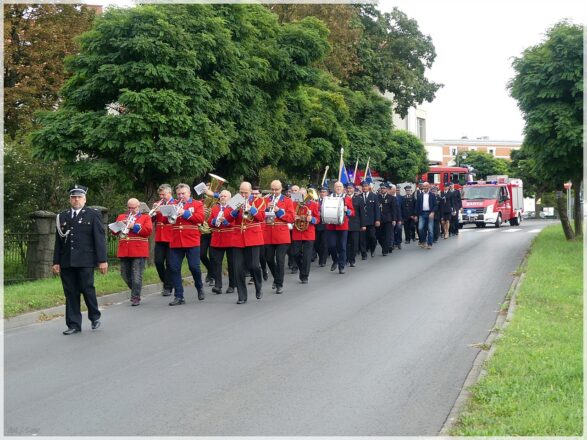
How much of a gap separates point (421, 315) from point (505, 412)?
5.91m

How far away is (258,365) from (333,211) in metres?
11.0

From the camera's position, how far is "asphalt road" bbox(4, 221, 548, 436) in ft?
22.9

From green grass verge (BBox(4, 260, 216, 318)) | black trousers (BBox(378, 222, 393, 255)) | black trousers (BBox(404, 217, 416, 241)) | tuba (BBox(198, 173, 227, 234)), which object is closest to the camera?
green grass verge (BBox(4, 260, 216, 318))

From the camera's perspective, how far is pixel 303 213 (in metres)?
18.6

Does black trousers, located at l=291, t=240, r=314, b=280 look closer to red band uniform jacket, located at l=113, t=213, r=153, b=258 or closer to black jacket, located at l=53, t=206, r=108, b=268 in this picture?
red band uniform jacket, located at l=113, t=213, r=153, b=258

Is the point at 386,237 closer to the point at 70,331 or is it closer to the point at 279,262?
the point at 279,262

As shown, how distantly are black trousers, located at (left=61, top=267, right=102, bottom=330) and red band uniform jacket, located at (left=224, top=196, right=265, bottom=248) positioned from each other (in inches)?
134

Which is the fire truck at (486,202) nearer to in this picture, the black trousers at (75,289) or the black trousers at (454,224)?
the black trousers at (454,224)

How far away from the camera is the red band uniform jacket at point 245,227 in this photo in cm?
1455

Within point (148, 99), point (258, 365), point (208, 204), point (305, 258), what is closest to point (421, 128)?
point (148, 99)

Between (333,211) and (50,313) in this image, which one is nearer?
(50,313)

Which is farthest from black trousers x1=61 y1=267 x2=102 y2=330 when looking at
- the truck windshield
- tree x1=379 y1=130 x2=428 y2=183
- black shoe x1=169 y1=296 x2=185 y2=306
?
tree x1=379 y1=130 x2=428 y2=183

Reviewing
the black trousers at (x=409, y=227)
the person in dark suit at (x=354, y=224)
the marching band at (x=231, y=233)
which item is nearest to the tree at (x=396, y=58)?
the black trousers at (x=409, y=227)

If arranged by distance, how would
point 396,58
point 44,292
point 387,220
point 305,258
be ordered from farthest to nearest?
point 396,58 → point 387,220 → point 305,258 → point 44,292
